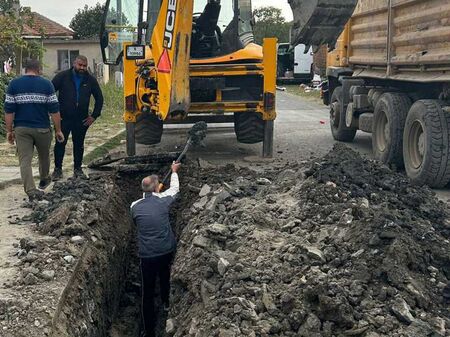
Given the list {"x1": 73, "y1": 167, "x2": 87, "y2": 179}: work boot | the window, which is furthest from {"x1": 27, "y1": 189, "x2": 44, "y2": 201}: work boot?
the window

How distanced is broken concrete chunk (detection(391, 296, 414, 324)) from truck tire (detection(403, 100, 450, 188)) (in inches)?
175

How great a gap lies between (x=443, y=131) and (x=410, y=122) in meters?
0.89

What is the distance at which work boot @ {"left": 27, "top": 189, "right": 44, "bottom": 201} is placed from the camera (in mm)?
7627

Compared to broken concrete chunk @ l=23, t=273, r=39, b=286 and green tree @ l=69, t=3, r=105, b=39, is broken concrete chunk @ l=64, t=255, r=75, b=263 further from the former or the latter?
green tree @ l=69, t=3, r=105, b=39

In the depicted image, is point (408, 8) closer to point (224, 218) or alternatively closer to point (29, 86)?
point (224, 218)

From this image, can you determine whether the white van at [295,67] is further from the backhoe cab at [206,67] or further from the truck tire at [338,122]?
the backhoe cab at [206,67]

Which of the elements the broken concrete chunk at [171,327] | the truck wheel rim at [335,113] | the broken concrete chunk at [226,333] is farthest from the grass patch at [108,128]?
the broken concrete chunk at [226,333]

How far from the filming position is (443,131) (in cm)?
804

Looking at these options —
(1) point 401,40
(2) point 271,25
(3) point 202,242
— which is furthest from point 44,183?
(2) point 271,25

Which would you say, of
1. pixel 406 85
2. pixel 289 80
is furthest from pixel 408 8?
pixel 289 80

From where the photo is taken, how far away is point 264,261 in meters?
4.89

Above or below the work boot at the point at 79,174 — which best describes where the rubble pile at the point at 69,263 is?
below

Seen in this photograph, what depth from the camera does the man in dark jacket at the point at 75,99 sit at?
28.8 feet

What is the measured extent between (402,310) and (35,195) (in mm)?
5087
